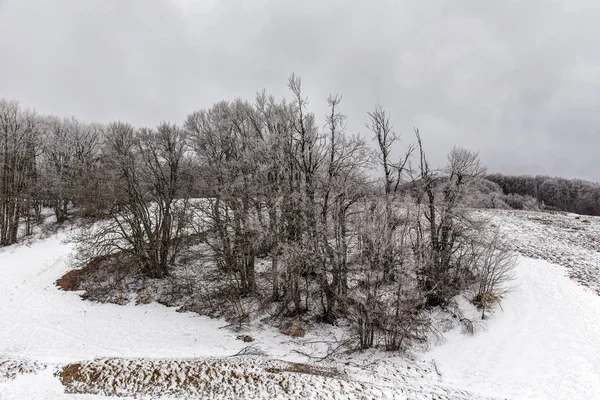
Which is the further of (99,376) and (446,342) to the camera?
(446,342)

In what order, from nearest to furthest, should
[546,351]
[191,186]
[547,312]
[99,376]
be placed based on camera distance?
[99,376] → [546,351] → [547,312] → [191,186]

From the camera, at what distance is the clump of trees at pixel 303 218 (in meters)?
13.5

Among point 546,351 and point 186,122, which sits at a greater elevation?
point 186,122

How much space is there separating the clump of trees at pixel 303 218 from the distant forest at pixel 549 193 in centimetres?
5672

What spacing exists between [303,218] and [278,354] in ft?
20.2

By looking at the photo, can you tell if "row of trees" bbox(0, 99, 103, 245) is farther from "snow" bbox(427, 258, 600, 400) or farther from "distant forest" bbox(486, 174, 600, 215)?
"distant forest" bbox(486, 174, 600, 215)

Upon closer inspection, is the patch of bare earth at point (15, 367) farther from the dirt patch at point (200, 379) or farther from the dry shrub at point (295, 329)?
the dry shrub at point (295, 329)

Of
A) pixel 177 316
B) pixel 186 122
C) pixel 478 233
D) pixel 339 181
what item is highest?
pixel 186 122

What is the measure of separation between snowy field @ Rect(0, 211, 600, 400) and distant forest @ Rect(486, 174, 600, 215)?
58.6 metres

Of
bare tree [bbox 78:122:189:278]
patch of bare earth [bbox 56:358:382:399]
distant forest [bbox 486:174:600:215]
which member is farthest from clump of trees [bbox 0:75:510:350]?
distant forest [bbox 486:174:600:215]

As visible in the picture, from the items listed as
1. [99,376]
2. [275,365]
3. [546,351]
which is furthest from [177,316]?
[546,351]

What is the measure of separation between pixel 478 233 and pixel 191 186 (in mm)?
18950

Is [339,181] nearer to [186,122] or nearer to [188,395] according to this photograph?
[188,395]

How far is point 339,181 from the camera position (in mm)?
15820
